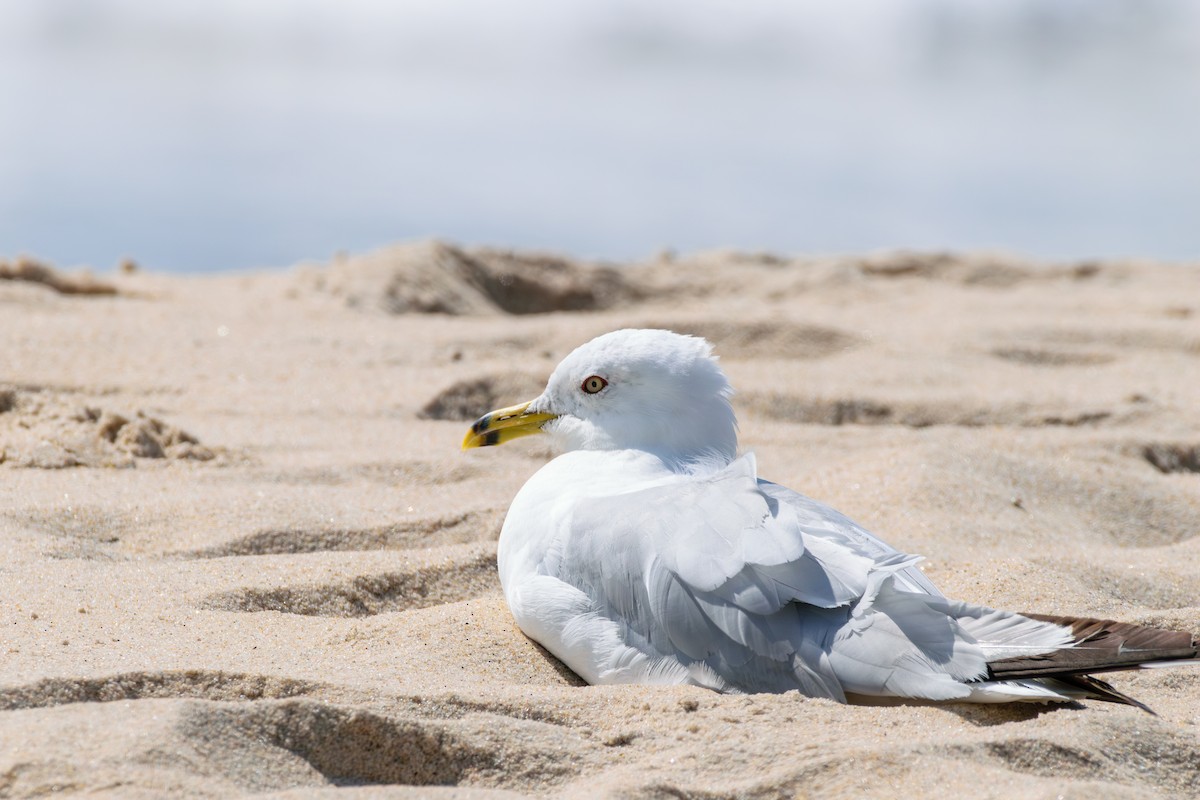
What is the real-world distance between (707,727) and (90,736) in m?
1.00

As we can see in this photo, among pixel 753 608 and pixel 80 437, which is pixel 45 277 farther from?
pixel 753 608

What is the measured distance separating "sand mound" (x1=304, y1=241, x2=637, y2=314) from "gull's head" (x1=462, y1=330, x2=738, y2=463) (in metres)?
3.61

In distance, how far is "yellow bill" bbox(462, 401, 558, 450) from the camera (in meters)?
3.48

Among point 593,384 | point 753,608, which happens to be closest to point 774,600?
point 753,608

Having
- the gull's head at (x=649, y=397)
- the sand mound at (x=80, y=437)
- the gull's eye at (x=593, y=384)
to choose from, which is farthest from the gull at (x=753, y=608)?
the sand mound at (x=80, y=437)

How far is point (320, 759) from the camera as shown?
2166 millimetres

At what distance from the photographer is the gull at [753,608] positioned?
7.93ft

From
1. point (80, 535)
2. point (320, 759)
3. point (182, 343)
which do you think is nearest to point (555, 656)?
point (320, 759)

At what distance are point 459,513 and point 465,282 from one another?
12.6 ft

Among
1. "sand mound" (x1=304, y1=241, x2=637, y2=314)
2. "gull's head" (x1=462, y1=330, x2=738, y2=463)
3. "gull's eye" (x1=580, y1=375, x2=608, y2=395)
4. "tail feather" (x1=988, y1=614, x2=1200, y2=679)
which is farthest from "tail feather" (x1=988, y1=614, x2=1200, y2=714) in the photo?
"sand mound" (x1=304, y1=241, x2=637, y2=314)

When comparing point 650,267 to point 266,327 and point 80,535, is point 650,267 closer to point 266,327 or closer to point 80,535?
point 266,327

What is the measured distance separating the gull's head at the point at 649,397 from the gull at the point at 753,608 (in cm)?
12

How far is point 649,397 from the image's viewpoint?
3.26 metres

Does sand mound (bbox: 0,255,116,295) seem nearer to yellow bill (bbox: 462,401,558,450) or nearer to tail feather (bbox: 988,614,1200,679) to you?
yellow bill (bbox: 462,401,558,450)
